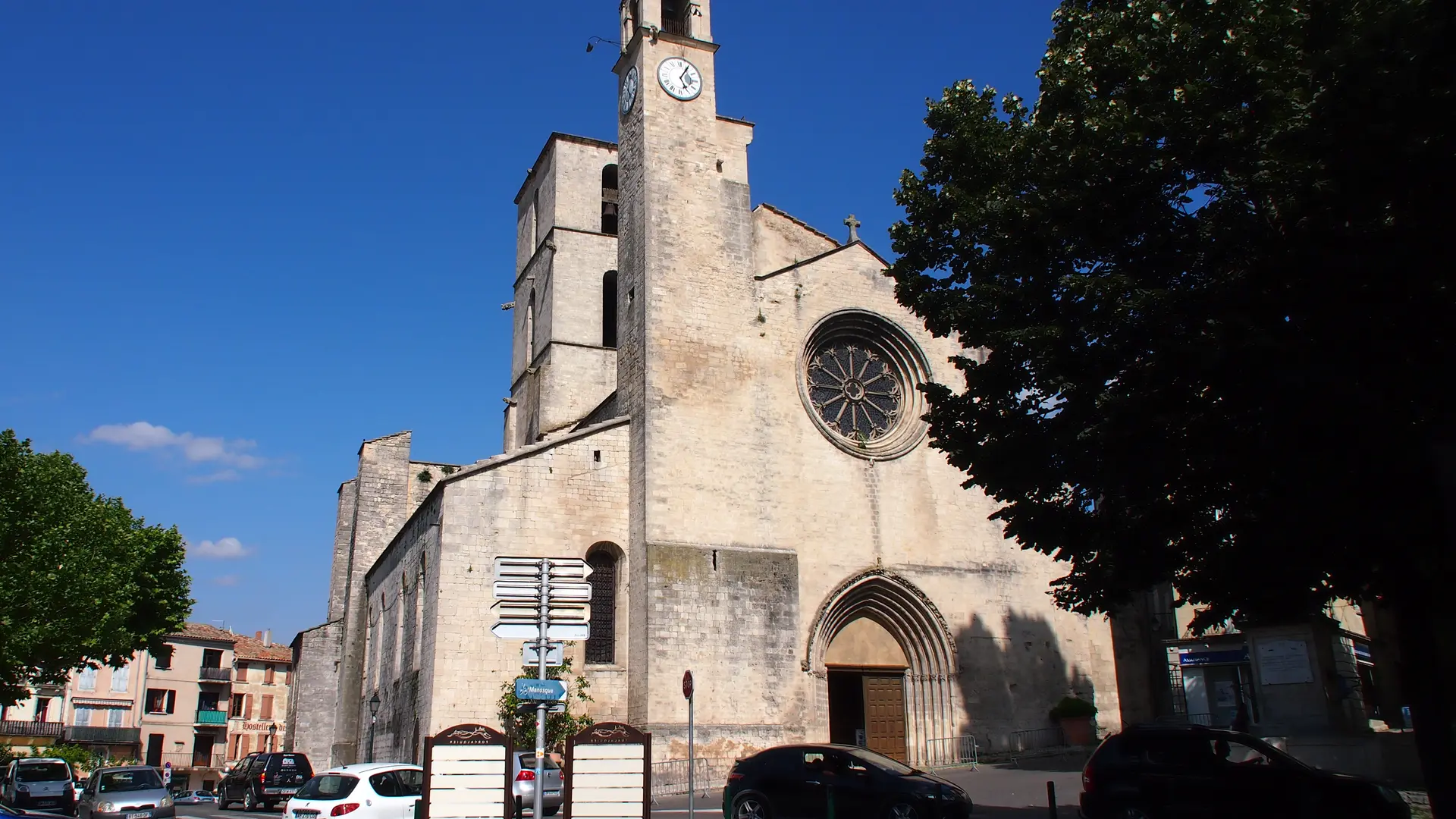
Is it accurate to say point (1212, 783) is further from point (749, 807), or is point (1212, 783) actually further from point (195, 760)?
point (195, 760)

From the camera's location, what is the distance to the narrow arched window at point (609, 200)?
33.2 meters

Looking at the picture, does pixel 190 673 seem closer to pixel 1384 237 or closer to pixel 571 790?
pixel 571 790

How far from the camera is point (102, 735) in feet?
147

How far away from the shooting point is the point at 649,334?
20.6m

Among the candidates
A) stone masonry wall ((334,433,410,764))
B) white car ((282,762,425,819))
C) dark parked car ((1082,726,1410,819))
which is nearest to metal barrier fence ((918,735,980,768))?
dark parked car ((1082,726,1410,819))

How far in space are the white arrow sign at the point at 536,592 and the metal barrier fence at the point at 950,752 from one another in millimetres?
13619

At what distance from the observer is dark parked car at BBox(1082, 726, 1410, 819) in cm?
993

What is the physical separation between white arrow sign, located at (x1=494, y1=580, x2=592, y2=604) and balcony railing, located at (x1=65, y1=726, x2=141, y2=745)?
4307 cm

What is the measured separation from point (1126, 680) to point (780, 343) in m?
10.4

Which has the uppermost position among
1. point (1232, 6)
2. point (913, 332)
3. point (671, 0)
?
point (671, 0)

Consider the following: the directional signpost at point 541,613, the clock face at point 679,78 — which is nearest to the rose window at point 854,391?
the clock face at point 679,78

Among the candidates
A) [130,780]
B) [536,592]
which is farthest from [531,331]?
[536,592]

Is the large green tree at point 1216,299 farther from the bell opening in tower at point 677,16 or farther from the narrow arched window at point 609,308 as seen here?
the narrow arched window at point 609,308

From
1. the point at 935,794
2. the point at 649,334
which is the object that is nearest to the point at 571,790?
the point at 935,794
